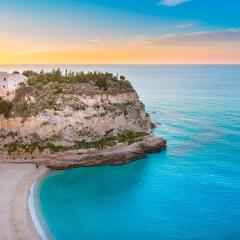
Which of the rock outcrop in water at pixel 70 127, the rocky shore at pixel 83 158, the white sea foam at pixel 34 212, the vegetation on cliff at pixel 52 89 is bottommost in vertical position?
the white sea foam at pixel 34 212

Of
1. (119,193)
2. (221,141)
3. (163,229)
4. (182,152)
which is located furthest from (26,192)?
(221,141)

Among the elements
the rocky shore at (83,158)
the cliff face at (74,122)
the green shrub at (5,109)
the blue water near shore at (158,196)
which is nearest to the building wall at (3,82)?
the green shrub at (5,109)

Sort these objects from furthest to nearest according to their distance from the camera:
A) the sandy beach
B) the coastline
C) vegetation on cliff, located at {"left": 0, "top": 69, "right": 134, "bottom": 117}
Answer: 1. vegetation on cliff, located at {"left": 0, "top": 69, "right": 134, "bottom": 117}
2. the coastline
3. the sandy beach

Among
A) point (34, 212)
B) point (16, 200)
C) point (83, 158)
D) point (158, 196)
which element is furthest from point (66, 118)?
point (34, 212)

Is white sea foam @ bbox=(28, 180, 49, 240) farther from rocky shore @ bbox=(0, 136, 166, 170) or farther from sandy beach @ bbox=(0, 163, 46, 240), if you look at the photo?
rocky shore @ bbox=(0, 136, 166, 170)

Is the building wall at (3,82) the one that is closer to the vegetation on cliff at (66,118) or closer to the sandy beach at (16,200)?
the vegetation on cliff at (66,118)

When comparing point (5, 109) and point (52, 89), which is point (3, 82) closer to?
point (5, 109)

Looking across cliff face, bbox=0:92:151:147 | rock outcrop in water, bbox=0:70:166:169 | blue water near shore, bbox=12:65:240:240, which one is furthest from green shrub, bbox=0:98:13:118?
blue water near shore, bbox=12:65:240:240
